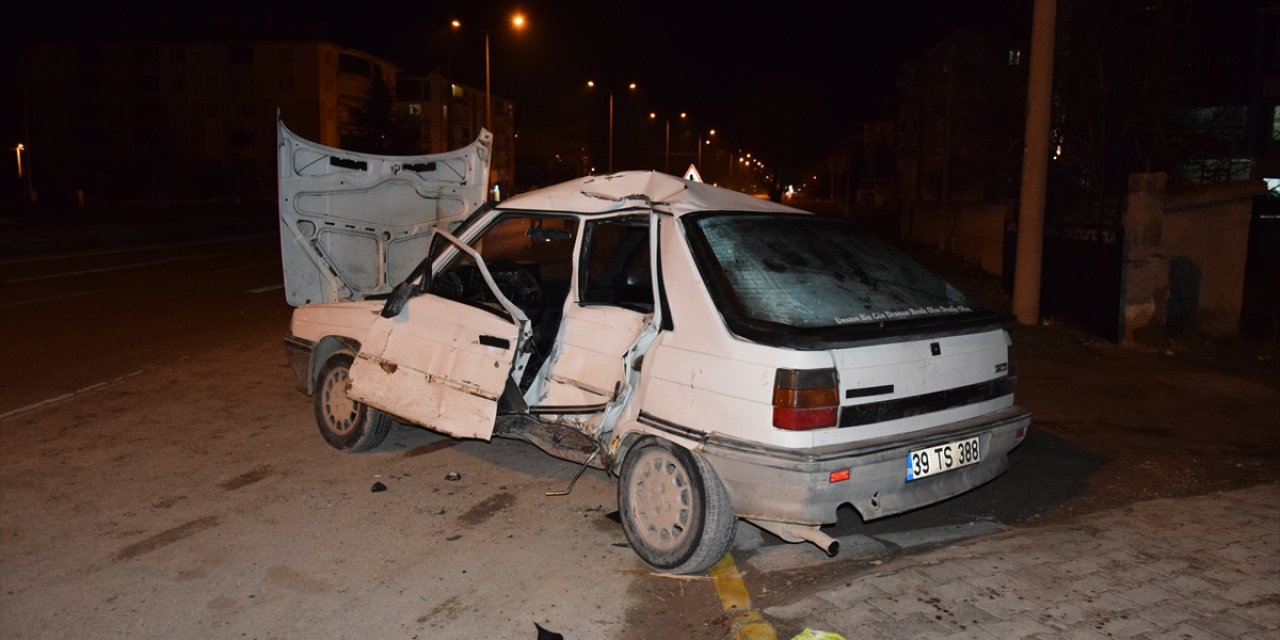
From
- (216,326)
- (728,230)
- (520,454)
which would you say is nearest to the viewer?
(728,230)

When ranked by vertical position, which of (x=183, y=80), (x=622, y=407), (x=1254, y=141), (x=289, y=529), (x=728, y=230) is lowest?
(x=289, y=529)

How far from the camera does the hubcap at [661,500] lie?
4.43 meters

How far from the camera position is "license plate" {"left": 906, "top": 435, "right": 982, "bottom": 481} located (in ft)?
14.3

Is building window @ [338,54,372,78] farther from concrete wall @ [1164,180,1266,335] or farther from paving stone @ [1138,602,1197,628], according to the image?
paving stone @ [1138,602,1197,628]

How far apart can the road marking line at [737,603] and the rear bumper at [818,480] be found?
35 cm

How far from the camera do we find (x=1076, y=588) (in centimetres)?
421

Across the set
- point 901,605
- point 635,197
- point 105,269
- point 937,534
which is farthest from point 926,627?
point 105,269

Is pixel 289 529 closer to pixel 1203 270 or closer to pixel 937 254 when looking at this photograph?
pixel 1203 270

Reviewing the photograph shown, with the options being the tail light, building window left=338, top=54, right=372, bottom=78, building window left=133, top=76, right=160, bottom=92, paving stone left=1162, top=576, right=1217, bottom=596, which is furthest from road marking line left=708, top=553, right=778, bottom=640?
building window left=133, top=76, right=160, bottom=92

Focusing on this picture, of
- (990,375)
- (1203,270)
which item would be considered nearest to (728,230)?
(990,375)

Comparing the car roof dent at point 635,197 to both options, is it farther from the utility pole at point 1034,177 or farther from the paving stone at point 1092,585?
the utility pole at point 1034,177

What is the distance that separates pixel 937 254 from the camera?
81.4 feet

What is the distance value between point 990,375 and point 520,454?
317 centimetres

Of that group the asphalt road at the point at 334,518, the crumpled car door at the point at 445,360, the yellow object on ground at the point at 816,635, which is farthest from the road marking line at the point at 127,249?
the yellow object on ground at the point at 816,635
